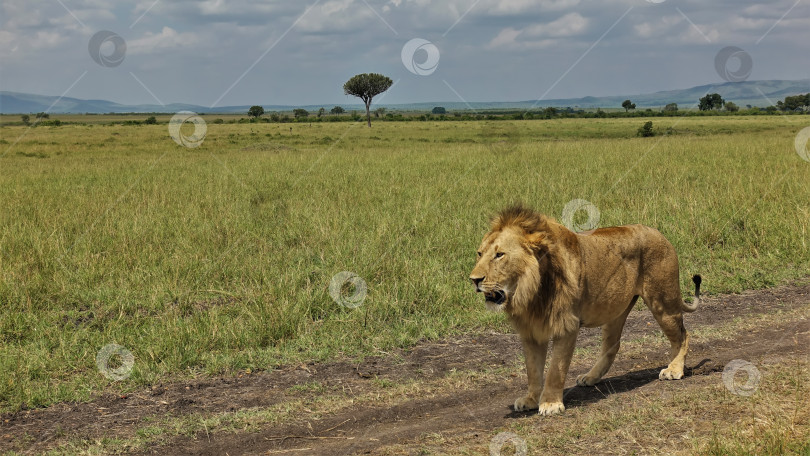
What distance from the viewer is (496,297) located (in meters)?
3.99

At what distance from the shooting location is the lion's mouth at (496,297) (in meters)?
3.96

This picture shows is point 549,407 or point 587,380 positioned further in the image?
point 587,380

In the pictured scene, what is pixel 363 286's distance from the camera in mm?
7645

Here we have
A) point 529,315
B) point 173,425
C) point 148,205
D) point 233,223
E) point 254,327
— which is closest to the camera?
point 529,315

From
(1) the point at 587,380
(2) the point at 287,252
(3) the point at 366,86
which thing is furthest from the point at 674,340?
(3) the point at 366,86

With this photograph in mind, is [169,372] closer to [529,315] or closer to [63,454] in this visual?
[63,454]

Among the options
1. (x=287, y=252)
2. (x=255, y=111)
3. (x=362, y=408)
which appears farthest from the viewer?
(x=255, y=111)

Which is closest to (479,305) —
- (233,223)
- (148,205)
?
(233,223)

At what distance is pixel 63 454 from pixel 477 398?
2.78 metres

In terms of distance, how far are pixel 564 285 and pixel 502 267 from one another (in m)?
0.56

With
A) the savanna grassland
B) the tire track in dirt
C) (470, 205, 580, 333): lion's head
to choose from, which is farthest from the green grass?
(470, 205, 580, 333): lion's head

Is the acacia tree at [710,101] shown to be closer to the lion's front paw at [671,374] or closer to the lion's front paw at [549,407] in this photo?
the lion's front paw at [671,374]

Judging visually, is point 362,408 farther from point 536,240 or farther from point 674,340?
point 674,340

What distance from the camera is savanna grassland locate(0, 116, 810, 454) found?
6109 mm
